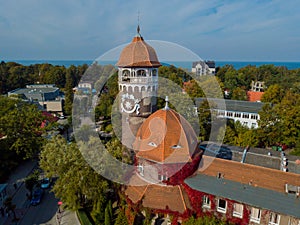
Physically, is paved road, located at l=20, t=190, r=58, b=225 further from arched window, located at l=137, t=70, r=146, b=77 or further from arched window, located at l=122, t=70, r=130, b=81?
arched window, located at l=137, t=70, r=146, b=77

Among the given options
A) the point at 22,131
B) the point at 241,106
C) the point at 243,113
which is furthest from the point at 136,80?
the point at 241,106

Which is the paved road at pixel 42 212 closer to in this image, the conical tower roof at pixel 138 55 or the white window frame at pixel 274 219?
the conical tower roof at pixel 138 55

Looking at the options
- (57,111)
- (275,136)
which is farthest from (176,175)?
(57,111)

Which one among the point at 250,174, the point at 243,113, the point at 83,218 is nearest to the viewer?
the point at 250,174

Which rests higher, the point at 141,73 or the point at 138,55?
the point at 138,55

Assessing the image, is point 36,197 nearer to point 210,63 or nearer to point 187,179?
point 187,179

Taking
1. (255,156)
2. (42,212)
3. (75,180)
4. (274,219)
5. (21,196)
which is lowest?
(42,212)

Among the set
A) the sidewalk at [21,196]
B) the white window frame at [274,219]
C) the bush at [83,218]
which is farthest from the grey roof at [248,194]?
the sidewalk at [21,196]

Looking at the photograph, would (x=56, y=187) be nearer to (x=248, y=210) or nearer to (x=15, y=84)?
(x=248, y=210)
